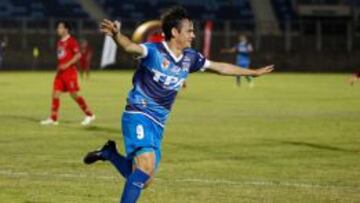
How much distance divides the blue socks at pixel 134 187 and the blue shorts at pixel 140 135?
0.83ft

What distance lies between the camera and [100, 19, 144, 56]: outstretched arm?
25.4 feet

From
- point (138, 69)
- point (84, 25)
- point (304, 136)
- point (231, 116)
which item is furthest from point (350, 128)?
point (84, 25)

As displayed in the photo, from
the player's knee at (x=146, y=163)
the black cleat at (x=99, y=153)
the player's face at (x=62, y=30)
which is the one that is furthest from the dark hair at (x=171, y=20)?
the player's face at (x=62, y=30)

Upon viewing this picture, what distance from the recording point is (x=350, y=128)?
19.5 metres

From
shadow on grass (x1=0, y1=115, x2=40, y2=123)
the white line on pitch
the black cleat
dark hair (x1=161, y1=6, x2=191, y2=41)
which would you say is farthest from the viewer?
shadow on grass (x1=0, y1=115, x2=40, y2=123)

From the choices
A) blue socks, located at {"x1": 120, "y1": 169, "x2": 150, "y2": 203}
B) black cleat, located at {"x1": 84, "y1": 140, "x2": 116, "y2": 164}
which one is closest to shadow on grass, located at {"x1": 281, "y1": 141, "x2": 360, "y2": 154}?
black cleat, located at {"x1": 84, "y1": 140, "x2": 116, "y2": 164}

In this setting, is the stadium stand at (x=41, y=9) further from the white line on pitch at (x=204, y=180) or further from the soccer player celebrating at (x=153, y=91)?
the soccer player celebrating at (x=153, y=91)

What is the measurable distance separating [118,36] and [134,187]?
4.72ft

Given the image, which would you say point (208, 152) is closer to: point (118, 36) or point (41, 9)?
point (118, 36)

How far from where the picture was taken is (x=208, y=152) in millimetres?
15055

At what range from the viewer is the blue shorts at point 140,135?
8555 millimetres

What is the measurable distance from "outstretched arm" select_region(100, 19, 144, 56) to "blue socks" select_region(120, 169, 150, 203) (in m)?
1.14

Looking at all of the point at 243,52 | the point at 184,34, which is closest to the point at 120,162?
the point at 184,34

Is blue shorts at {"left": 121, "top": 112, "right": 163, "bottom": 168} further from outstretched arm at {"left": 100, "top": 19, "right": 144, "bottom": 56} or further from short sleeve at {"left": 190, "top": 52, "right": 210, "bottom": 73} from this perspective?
short sleeve at {"left": 190, "top": 52, "right": 210, "bottom": 73}
